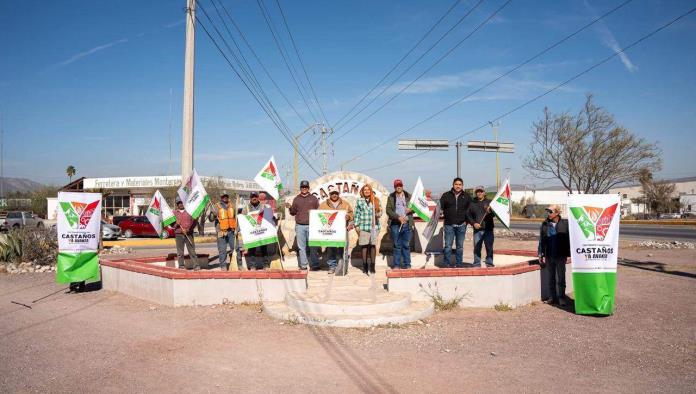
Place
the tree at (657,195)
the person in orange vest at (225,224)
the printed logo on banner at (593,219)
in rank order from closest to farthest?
the printed logo on banner at (593,219)
the person in orange vest at (225,224)
the tree at (657,195)

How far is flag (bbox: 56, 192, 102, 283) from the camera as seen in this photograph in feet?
31.7

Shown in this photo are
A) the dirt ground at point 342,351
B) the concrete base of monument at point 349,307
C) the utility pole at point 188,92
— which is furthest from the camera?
the utility pole at point 188,92

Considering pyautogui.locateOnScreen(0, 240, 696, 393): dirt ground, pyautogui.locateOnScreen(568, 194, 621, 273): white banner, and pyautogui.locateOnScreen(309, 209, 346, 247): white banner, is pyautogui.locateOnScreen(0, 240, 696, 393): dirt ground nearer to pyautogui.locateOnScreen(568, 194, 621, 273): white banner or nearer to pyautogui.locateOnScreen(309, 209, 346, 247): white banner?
pyautogui.locateOnScreen(568, 194, 621, 273): white banner

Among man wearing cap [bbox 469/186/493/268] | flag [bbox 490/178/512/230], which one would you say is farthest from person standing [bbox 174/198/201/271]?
flag [bbox 490/178/512/230]

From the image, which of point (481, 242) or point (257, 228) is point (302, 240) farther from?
point (481, 242)

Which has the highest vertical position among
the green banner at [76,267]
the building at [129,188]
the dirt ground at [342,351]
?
the building at [129,188]

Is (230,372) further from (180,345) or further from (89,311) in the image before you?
(89,311)

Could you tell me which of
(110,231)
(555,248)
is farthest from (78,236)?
(110,231)

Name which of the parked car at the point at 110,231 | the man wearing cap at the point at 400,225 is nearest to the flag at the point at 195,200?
the man wearing cap at the point at 400,225

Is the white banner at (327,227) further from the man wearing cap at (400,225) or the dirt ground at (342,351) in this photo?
the dirt ground at (342,351)

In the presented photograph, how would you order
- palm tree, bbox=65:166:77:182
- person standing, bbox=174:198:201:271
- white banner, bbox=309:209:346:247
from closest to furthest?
white banner, bbox=309:209:346:247 < person standing, bbox=174:198:201:271 < palm tree, bbox=65:166:77:182

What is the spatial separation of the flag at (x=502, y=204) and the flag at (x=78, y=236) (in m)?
7.75

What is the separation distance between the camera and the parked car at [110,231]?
2776 centimetres

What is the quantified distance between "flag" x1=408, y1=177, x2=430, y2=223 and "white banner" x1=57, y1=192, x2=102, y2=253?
20.6ft
